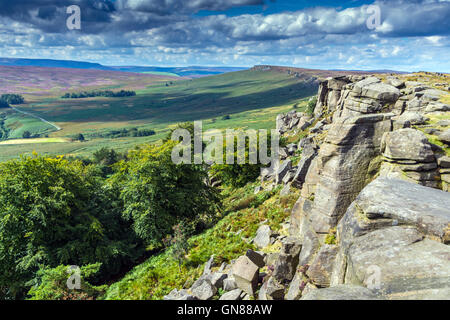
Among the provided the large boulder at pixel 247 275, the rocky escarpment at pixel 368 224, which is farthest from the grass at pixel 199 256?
the large boulder at pixel 247 275

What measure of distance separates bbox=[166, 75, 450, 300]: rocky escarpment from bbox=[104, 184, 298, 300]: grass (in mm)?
3550

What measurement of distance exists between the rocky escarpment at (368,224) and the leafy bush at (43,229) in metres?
18.1

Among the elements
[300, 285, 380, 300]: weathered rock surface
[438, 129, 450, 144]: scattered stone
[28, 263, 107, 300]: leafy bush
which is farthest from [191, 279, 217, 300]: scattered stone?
[438, 129, 450, 144]: scattered stone

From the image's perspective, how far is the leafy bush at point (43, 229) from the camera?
27.2 meters

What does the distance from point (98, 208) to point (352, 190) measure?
101 ft

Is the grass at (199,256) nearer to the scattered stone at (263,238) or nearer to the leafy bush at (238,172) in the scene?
the scattered stone at (263,238)

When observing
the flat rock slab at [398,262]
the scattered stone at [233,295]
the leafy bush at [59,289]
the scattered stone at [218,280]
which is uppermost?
the flat rock slab at [398,262]

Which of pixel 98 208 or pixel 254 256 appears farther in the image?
pixel 98 208

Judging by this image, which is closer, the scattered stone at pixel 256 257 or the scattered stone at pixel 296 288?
the scattered stone at pixel 296 288

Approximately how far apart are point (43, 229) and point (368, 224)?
31.1m

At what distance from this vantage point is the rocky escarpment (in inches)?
334
